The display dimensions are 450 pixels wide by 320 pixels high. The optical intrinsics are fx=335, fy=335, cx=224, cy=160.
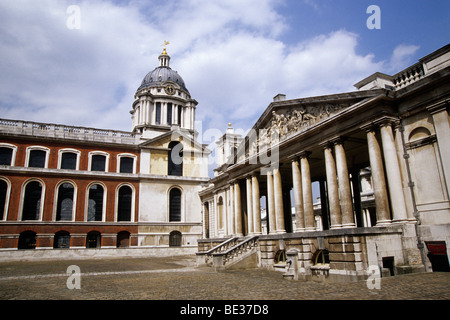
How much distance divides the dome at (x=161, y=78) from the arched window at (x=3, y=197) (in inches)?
1023

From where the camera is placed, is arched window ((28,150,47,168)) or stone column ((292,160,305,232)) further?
arched window ((28,150,47,168))

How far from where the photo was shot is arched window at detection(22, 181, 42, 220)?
127ft

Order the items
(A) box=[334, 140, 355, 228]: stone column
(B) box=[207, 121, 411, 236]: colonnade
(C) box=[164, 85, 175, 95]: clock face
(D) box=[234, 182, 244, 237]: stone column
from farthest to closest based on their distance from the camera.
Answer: (C) box=[164, 85, 175, 95]: clock face, (D) box=[234, 182, 244, 237]: stone column, (A) box=[334, 140, 355, 228]: stone column, (B) box=[207, 121, 411, 236]: colonnade

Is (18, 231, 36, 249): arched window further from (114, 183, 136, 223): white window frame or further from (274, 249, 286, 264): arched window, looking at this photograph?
(274, 249, 286, 264): arched window

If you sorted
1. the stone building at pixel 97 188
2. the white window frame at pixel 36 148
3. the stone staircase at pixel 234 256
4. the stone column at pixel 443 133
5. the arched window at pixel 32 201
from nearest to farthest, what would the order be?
1. the stone column at pixel 443 133
2. the stone staircase at pixel 234 256
3. the stone building at pixel 97 188
4. the arched window at pixel 32 201
5. the white window frame at pixel 36 148

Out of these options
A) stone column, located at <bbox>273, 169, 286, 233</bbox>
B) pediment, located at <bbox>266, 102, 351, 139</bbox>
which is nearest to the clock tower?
pediment, located at <bbox>266, 102, 351, 139</bbox>

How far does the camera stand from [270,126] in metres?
24.4

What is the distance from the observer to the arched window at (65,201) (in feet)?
132

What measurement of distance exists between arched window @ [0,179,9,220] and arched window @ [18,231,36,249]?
2.82 metres

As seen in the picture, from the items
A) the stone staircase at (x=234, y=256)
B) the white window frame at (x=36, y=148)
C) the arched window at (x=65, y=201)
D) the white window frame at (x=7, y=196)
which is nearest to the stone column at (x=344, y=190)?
the stone staircase at (x=234, y=256)

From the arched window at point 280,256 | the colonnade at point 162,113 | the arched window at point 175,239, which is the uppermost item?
the colonnade at point 162,113

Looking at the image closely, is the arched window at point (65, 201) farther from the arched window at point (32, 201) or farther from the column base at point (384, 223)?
the column base at point (384, 223)
